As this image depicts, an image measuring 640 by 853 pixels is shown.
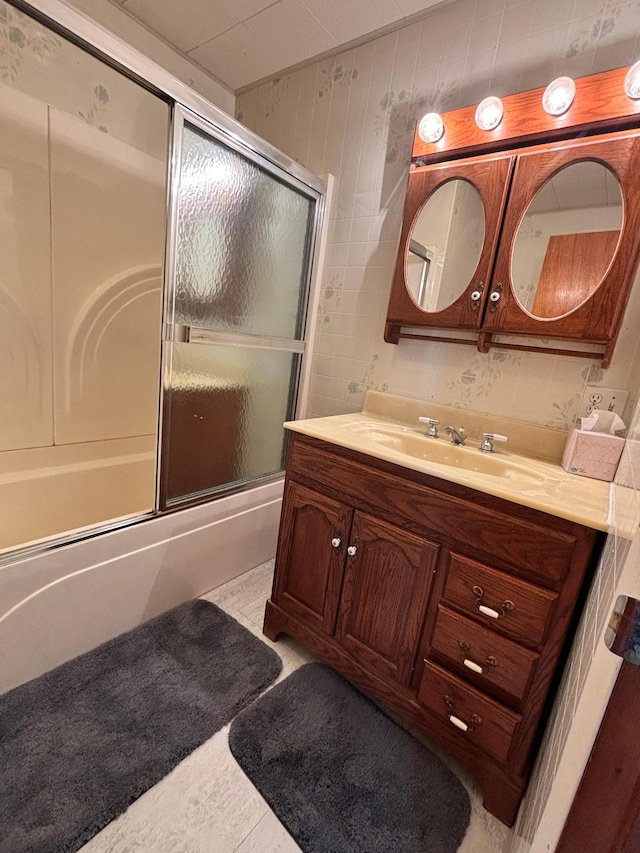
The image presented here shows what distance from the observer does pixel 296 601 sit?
4.33 ft

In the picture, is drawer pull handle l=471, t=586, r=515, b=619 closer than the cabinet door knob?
Yes

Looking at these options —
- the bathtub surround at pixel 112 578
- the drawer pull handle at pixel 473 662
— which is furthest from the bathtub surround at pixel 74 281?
the drawer pull handle at pixel 473 662

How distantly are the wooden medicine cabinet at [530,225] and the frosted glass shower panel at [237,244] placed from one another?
0.55 metres

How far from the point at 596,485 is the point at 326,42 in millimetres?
1986

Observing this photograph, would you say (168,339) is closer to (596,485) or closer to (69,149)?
(69,149)

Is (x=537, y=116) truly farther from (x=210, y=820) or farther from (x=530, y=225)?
(x=210, y=820)

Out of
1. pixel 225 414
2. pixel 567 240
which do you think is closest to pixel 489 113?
pixel 567 240

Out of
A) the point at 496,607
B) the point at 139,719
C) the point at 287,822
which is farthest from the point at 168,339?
the point at 287,822

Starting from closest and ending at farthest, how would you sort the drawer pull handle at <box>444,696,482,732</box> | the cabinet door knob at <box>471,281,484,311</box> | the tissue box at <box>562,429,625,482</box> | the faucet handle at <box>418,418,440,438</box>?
1. the drawer pull handle at <box>444,696,482,732</box>
2. the tissue box at <box>562,429,625,482</box>
3. the cabinet door knob at <box>471,281,484,311</box>
4. the faucet handle at <box>418,418,440,438</box>

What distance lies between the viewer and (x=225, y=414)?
1664 mm

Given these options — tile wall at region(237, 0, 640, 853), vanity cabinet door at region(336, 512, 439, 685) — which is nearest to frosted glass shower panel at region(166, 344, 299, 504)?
tile wall at region(237, 0, 640, 853)

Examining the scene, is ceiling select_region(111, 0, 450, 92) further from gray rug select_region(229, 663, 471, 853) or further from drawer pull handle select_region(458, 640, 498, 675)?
gray rug select_region(229, 663, 471, 853)

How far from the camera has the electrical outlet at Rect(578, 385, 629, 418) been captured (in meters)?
1.16

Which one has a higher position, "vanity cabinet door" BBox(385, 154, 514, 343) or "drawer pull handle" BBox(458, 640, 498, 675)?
"vanity cabinet door" BBox(385, 154, 514, 343)
